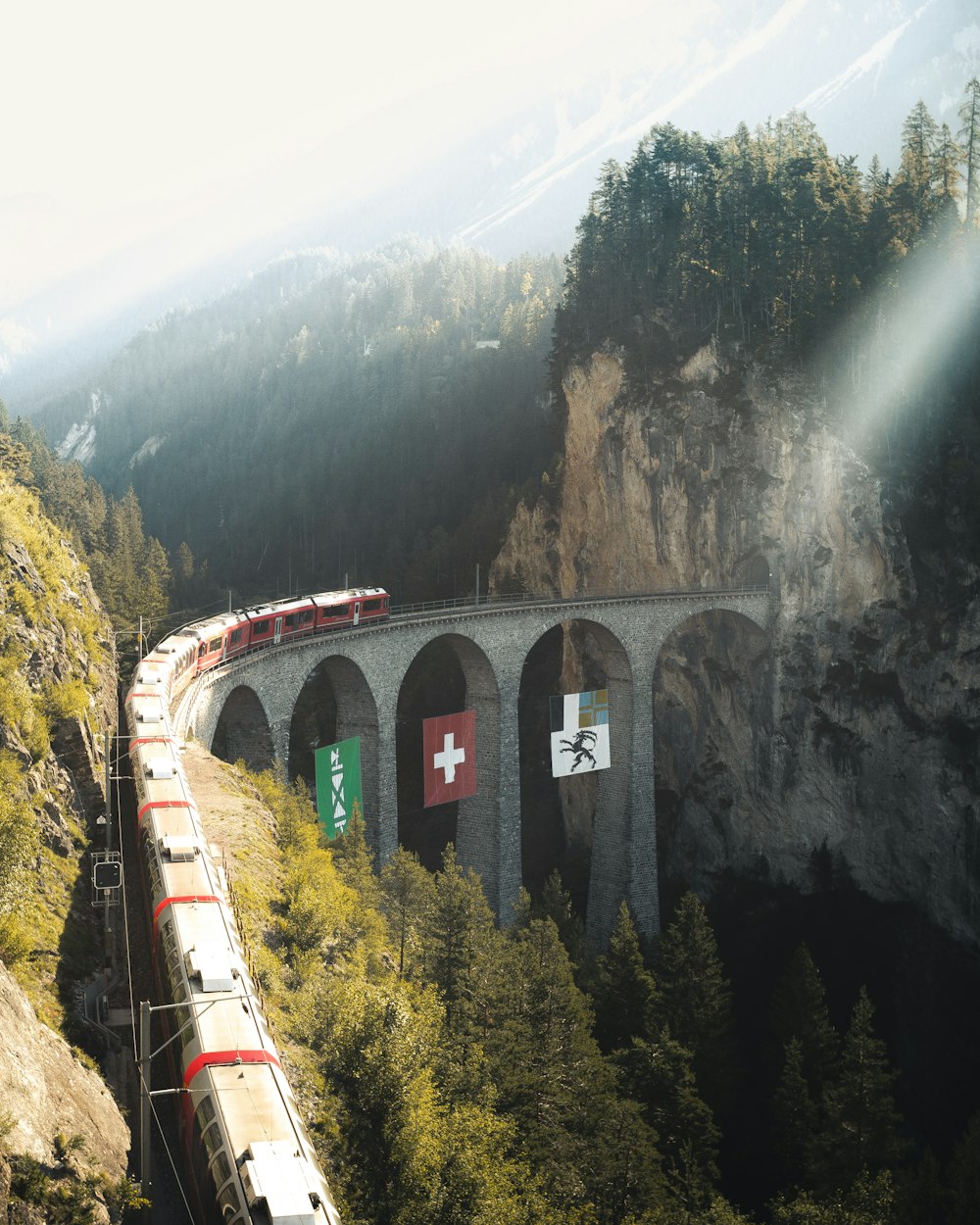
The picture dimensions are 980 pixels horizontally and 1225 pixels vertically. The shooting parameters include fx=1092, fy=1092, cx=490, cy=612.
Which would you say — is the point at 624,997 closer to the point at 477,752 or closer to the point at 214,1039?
the point at 477,752

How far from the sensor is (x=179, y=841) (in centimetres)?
2311

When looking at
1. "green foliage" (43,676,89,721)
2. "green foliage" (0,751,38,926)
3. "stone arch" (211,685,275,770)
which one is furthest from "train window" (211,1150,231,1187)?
"stone arch" (211,685,275,770)

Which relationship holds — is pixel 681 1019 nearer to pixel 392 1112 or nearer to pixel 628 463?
pixel 392 1112

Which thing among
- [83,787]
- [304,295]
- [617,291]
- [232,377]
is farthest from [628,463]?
[304,295]

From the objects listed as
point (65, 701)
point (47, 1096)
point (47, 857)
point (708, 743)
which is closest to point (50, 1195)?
point (47, 1096)

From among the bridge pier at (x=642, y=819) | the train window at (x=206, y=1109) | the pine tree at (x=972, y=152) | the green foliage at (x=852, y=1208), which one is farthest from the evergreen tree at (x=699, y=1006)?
the pine tree at (x=972, y=152)

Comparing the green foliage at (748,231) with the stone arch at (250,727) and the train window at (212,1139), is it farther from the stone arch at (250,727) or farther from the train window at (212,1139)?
the train window at (212,1139)

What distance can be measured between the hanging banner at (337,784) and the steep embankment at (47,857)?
8830 millimetres

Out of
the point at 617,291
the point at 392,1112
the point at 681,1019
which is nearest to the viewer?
the point at 392,1112

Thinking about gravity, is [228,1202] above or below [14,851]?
below

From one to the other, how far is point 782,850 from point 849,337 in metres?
29.6

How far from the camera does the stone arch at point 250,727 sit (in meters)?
43.0

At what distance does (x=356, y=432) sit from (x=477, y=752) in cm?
8528

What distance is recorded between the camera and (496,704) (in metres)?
52.8
